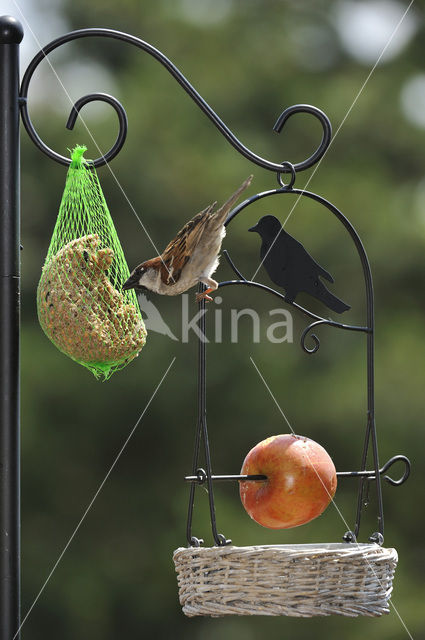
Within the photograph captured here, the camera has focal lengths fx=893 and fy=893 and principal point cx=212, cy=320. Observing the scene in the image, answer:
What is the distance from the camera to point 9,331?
140cm

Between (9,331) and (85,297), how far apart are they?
0.37 meters

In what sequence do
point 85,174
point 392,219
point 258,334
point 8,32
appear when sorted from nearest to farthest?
point 8,32
point 85,174
point 258,334
point 392,219

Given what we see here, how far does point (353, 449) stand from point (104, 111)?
5.61 feet

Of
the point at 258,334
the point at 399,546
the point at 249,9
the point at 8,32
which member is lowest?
the point at 399,546

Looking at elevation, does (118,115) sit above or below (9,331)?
above

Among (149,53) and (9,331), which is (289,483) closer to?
(9,331)

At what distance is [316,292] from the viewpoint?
176 centimetres

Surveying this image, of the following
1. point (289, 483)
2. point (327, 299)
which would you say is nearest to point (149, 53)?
point (327, 299)

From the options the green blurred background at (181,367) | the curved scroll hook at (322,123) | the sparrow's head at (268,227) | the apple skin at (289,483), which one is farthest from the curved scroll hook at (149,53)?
the green blurred background at (181,367)

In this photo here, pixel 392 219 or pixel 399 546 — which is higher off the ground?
pixel 392 219

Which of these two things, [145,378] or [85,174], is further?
[145,378]

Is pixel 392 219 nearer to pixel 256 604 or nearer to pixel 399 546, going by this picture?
pixel 399 546

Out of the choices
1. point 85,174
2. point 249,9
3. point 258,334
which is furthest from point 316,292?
point 249,9

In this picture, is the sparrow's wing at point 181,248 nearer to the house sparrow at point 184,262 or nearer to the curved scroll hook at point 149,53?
the house sparrow at point 184,262
